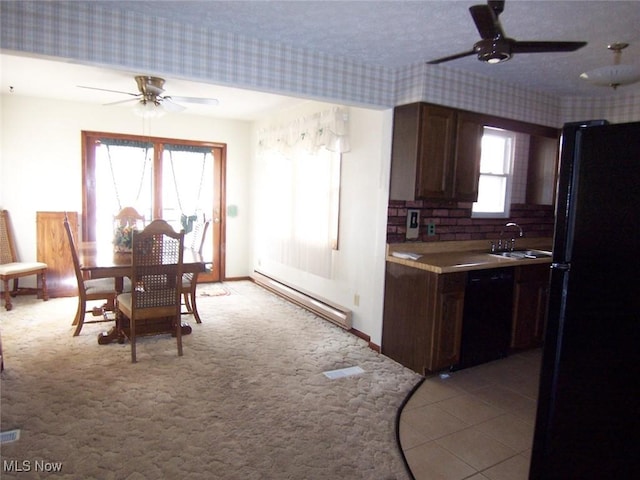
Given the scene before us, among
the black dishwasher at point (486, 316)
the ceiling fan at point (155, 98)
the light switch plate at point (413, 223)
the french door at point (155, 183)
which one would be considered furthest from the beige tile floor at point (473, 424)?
the french door at point (155, 183)

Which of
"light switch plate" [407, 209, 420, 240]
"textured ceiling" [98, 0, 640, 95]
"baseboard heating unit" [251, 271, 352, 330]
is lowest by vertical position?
"baseboard heating unit" [251, 271, 352, 330]

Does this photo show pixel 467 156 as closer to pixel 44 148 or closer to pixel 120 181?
pixel 120 181

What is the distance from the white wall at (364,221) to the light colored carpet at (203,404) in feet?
1.31

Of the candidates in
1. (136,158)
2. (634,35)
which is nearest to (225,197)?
(136,158)

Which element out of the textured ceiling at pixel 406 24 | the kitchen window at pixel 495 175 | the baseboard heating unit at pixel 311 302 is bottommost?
the baseboard heating unit at pixel 311 302

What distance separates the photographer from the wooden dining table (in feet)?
11.2

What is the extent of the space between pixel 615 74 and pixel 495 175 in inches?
68.2

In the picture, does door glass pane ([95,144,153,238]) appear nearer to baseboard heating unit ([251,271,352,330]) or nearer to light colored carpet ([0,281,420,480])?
light colored carpet ([0,281,420,480])

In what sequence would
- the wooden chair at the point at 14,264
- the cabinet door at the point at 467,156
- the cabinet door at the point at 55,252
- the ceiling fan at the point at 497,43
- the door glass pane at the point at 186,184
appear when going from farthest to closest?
the door glass pane at the point at 186,184 → the cabinet door at the point at 55,252 → the wooden chair at the point at 14,264 → the cabinet door at the point at 467,156 → the ceiling fan at the point at 497,43

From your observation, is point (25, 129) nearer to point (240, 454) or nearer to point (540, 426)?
point (240, 454)

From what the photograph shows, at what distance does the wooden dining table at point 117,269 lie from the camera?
3426 mm

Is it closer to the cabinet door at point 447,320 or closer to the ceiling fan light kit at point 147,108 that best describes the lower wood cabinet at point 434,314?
the cabinet door at point 447,320

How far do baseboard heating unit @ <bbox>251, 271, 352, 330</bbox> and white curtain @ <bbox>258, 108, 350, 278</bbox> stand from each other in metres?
0.30

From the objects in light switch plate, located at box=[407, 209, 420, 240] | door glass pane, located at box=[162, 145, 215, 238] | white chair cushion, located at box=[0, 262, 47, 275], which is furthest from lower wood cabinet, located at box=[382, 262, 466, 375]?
white chair cushion, located at box=[0, 262, 47, 275]
